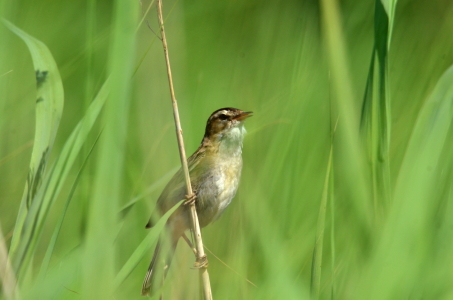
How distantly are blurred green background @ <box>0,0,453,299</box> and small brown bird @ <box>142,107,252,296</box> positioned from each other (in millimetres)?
98

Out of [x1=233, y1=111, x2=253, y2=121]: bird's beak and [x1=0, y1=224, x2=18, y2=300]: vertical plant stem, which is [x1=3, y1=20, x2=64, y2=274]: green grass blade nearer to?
[x1=0, y1=224, x2=18, y2=300]: vertical plant stem

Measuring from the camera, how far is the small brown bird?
2.68 metres

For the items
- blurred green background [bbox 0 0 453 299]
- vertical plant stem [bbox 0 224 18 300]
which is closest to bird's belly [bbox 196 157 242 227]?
blurred green background [bbox 0 0 453 299]

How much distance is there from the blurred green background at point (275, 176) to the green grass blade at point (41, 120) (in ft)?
0.27

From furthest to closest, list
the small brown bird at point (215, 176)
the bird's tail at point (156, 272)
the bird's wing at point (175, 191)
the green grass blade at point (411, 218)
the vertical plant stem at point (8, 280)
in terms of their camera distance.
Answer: the small brown bird at point (215, 176)
the bird's wing at point (175, 191)
the bird's tail at point (156, 272)
the vertical plant stem at point (8, 280)
the green grass blade at point (411, 218)

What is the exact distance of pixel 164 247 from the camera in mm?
1754

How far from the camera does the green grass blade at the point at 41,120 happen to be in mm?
1601

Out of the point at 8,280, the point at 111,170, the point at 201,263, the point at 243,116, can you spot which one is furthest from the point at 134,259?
the point at 243,116

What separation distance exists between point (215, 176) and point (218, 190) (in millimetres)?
74

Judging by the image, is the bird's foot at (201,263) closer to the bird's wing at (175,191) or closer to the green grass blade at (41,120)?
the bird's wing at (175,191)

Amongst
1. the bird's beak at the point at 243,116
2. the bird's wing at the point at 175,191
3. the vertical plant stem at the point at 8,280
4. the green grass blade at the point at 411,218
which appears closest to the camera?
the green grass blade at the point at 411,218

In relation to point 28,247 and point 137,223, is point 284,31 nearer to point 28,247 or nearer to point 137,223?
point 137,223

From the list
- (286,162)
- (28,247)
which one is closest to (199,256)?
(286,162)

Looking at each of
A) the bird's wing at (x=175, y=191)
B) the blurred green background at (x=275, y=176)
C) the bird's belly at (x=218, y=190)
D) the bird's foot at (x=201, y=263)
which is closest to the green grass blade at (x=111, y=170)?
the blurred green background at (x=275, y=176)
